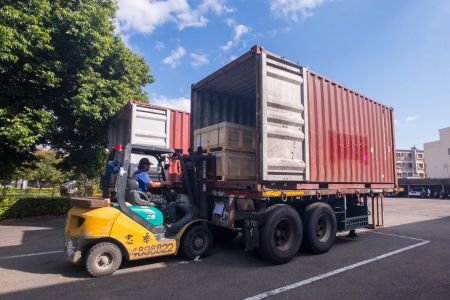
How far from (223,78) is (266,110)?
185 centimetres

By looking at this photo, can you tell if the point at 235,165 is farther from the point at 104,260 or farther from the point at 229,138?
the point at 104,260

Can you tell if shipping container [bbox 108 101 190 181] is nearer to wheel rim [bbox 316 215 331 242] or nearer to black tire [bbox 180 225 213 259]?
black tire [bbox 180 225 213 259]

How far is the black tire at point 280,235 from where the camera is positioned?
200 inches

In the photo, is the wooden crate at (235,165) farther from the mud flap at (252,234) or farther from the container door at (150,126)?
the container door at (150,126)

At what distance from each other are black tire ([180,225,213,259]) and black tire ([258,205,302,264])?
1.05m

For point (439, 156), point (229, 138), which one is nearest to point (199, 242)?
point (229, 138)

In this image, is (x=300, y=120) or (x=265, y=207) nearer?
(x=265, y=207)

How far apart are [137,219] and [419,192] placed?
41.1 meters

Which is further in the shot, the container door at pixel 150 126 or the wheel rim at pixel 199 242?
the container door at pixel 150 126

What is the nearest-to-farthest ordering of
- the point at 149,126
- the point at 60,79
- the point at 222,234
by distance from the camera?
the point at 222,234 → the point at 149,126 → the point at 60,79

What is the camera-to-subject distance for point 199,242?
5.48 metres

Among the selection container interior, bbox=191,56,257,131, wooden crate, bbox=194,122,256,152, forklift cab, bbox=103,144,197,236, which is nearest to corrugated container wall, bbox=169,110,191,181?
container interior, bbox=191,56,257,131

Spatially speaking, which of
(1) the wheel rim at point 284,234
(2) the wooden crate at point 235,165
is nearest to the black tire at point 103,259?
(2) the wooden crate at point 235,165

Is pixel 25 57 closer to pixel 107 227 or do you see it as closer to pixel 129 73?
pixel 129 73
